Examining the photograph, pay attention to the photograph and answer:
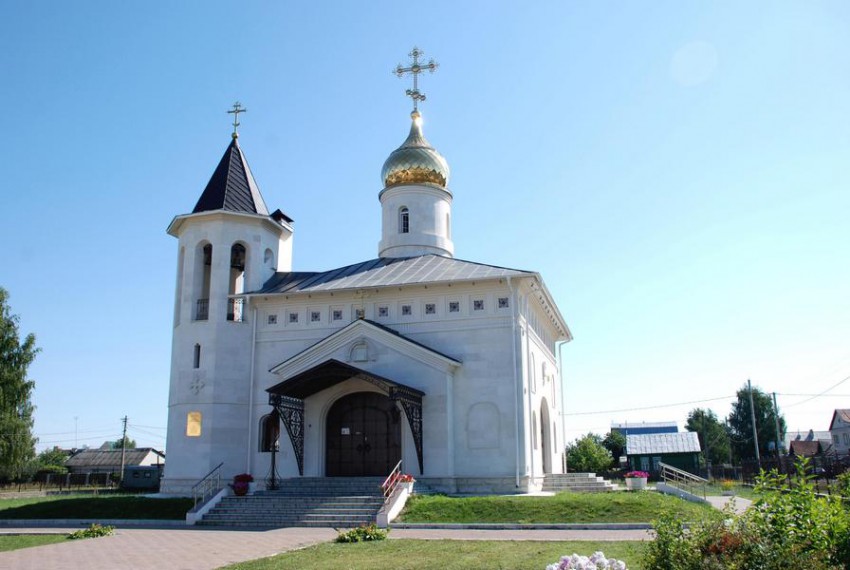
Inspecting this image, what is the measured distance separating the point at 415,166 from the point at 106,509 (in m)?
15.7

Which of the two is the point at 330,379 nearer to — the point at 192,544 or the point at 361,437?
the point at 361,437

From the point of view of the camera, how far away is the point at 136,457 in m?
59.5

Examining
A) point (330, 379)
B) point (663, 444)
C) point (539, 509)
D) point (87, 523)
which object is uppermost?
point (330, 379)

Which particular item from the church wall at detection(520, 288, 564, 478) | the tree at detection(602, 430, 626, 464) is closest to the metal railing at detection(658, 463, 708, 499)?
the church wall at detection(520, 288, 564, 478)

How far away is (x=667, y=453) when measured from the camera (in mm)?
47875

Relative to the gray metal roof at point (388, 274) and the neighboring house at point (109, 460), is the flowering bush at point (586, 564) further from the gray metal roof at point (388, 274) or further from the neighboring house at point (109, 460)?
the neighboring house at point (109, 460)

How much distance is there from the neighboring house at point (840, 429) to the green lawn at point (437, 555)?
65.4 m

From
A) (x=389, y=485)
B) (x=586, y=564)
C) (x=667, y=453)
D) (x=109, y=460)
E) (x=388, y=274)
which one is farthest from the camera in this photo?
(x=109, y=460)

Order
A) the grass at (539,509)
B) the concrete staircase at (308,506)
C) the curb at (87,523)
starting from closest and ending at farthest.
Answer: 1. the grass at (539,509)
2. the concrete staircase at (308,506)
3. the curb at (87,523)

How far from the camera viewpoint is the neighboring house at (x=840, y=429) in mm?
66688

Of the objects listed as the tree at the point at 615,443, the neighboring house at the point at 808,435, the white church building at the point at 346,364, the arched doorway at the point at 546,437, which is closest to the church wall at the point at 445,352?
the white church building at the point at 346,364

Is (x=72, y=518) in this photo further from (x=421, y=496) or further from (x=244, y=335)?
(x=421, y=496)

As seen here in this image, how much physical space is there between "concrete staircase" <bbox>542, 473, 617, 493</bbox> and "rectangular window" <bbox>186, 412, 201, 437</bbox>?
1105cm

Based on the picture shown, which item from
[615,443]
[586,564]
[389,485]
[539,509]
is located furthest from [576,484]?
[615,443]
